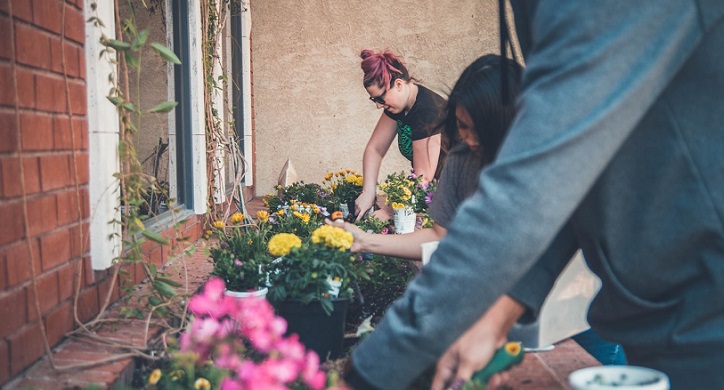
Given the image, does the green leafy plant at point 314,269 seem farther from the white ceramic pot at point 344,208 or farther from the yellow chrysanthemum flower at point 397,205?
the white ceramic pot at point 344,208

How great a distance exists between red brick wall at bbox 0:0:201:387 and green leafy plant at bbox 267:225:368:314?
662 millimetres

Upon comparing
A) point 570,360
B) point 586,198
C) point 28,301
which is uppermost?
point 586,198

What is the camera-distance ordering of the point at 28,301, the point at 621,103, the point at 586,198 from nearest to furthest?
the point at 621,103 → the point at 586,198 → the point at 28,301

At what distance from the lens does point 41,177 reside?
6.42 feet

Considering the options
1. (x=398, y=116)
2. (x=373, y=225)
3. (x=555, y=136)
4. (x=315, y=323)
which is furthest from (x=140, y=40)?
(x=398, y=116)

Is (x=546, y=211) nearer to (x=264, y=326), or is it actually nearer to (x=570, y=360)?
(x=264, y=326)

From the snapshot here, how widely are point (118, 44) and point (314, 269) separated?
1.02m

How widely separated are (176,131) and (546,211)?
3.61 meters

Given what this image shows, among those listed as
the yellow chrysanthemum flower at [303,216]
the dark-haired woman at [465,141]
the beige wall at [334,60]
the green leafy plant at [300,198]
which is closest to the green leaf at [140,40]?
the dark-haired woman at [465,141]

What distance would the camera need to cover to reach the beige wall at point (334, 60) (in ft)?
24.0

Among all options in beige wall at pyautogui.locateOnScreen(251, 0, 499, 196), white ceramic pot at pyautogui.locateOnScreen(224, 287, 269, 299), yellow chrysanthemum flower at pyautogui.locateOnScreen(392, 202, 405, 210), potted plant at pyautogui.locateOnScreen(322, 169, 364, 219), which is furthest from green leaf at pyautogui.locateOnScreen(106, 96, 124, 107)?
beige wall at pyautogui.locateOnScreen(251, 0, 499, 196)

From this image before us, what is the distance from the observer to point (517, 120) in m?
0.82

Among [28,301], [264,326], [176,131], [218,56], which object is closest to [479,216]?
[264,326]

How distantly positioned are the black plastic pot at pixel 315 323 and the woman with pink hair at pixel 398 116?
6.37 ft
